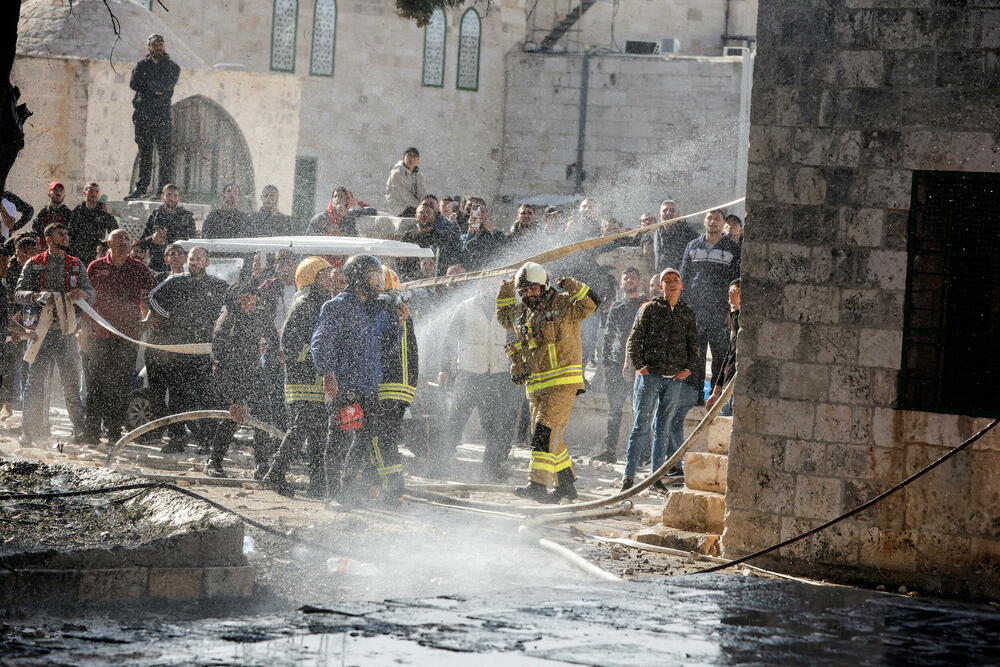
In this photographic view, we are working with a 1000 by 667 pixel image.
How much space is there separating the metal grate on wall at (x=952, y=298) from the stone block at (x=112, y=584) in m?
4.71

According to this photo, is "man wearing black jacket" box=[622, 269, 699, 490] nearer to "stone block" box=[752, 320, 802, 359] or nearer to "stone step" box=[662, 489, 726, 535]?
"stone step" box=[662, 489, 726, 535]

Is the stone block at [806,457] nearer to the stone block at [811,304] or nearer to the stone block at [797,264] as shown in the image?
the stone block at [811,304]

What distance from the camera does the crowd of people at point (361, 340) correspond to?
10766mm

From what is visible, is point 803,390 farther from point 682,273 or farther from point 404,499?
point 682,273

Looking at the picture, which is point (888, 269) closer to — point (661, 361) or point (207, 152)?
point (661, 361)

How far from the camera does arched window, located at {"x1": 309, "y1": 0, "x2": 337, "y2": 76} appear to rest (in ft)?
107

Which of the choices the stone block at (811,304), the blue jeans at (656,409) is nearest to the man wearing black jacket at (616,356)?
the blue jeans at (656,409)

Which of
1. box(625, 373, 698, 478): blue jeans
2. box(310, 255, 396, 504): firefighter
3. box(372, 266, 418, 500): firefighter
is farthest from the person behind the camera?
box(625, 373, 698, 478): blue jeans

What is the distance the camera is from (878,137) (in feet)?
27.8

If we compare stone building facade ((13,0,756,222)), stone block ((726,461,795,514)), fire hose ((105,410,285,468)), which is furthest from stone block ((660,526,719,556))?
stone building facade ((13,0,756,222))

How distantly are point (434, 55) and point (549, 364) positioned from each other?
2282 cm

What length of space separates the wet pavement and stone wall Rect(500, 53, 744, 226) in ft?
80.4

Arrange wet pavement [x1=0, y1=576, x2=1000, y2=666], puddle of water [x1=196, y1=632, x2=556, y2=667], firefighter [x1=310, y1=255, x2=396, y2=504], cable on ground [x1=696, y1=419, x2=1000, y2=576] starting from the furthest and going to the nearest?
firefighter [x1=310, y1=255, x2=396, y2=504], cable on ground [x1=696, y1=419, x2=1000, y2=576], wet pavement [x1=0, y1=576, x2=1000, y2=666], puddle of water [x1=196, y1=632, x2=556, y2=667]

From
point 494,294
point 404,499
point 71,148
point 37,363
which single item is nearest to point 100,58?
point 71,148
